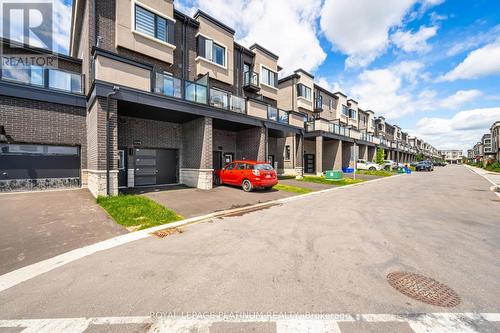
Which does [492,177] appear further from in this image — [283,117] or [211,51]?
[211,51]

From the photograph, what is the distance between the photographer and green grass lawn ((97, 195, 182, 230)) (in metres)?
6.57

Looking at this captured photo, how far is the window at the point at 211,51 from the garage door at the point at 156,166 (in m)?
7.73

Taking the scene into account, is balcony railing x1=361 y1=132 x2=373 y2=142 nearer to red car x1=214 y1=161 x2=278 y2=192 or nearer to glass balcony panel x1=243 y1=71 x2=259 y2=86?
glass balcony panel x1=243 y1=71 x2=259 y2=86

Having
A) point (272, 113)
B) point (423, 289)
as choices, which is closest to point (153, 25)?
point (272, 113)

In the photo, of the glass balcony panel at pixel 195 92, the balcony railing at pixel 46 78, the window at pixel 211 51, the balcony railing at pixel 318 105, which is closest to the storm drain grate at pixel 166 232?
the glass balcony panel at pixel 195 92

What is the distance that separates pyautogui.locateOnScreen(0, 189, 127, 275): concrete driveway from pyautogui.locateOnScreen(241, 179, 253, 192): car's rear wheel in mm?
7230

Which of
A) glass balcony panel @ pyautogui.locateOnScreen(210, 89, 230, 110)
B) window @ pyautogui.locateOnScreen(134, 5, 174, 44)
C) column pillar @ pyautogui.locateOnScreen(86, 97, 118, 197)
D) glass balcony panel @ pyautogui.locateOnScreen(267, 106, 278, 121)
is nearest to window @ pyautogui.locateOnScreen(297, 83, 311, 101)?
glass balcony panel @ pyautogui.locateOnScreen(267, 106, 278, 121)

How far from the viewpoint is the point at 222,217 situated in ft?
24.5

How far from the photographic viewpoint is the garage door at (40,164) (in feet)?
33.5

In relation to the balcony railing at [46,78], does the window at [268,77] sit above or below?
above

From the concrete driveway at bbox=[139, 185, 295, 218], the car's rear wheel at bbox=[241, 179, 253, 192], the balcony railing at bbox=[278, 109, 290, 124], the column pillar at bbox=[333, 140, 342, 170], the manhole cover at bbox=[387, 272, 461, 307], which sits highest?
the balcony railing at bbox=[278, 109, 290, 124]

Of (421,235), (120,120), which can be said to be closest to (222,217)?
(421,235)

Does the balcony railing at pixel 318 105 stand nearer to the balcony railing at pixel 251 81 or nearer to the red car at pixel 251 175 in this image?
the balcony railing at pixel 251 81

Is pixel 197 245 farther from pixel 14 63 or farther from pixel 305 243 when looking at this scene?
pixel 14 63
